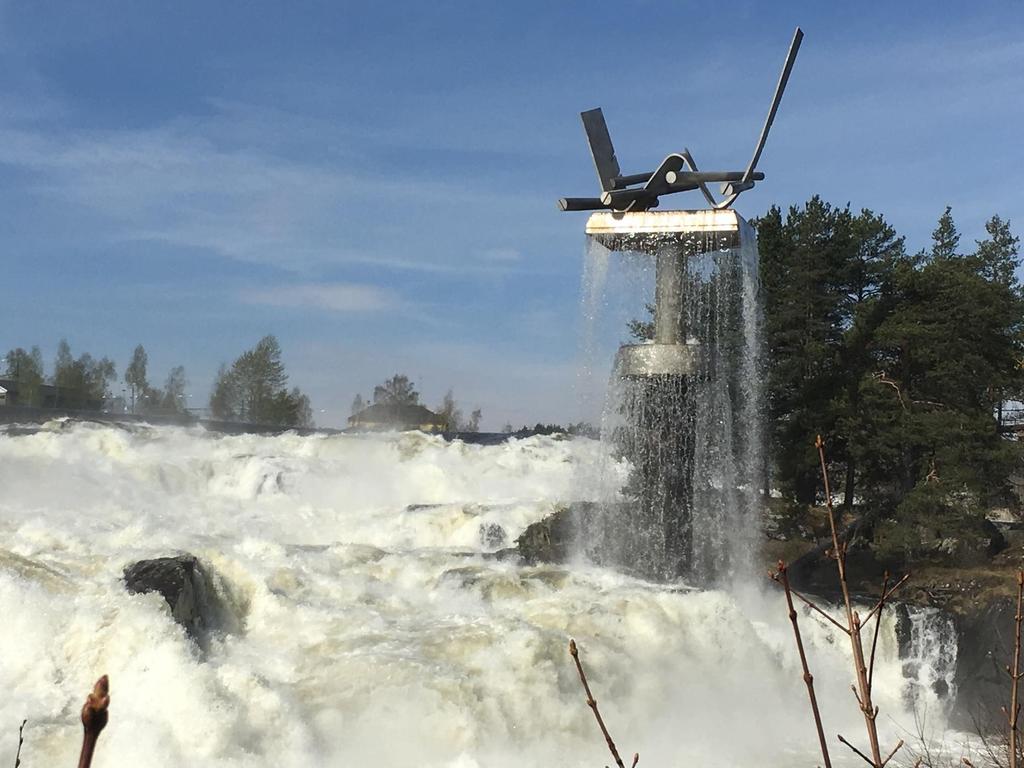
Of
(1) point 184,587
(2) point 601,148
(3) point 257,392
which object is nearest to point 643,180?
(2) point 601,148

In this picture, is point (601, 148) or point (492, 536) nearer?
point (601, 148)

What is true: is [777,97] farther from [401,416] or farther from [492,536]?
[401,416]

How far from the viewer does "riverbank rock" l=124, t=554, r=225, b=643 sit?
1312cm

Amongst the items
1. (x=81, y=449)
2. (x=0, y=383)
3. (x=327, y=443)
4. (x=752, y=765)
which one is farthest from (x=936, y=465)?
(x=0, y=383)

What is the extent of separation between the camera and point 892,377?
75.1ft

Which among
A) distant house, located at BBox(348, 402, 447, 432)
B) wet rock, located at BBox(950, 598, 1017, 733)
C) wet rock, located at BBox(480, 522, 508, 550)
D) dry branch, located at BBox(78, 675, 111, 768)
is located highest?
distant house, located at BBox(348, 402, 447, 432)

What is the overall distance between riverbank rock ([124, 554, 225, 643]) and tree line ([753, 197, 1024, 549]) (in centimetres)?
1305

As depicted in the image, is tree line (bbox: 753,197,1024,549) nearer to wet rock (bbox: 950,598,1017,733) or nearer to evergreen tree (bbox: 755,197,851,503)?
evergreen tree (bbox: 755,197,851,503)

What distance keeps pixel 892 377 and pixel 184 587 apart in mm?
16625

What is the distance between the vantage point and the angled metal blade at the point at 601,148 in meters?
19.6

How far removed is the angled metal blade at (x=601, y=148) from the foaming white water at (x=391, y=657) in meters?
5.41

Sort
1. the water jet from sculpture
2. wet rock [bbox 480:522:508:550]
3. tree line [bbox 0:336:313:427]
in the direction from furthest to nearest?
tree line [bbox 0:336:313:427] < wet rock [bbox 480:522:508:550] < the water jet from sculpture

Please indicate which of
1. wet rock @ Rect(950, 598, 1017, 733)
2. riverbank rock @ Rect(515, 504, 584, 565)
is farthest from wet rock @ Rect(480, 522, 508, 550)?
wet rock @ Rect(950, 598, 1017, 733)

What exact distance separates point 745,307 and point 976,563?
7.10m
